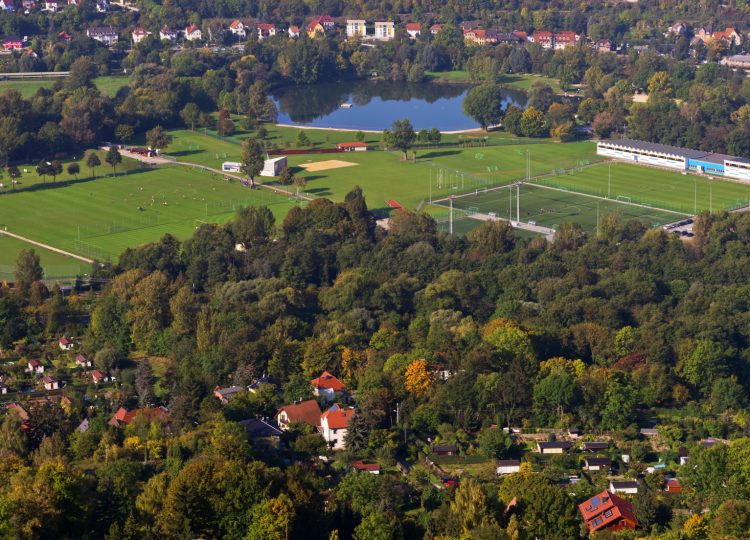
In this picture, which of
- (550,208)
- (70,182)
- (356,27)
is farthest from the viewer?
(356,27)

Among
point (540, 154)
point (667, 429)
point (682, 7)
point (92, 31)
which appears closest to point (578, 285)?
point (667, 429)

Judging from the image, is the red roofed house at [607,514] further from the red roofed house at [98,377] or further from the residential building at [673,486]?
the red roofed house at [98,377]

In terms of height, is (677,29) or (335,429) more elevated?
(677,29)

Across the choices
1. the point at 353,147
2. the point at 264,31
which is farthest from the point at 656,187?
the point at 264,31

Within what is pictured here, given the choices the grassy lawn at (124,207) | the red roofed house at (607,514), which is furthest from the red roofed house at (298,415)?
the grassy lawn at (124,207)

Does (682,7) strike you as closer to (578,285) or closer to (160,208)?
(160,208)

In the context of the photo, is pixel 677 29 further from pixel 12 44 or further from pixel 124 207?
pixel 124 207

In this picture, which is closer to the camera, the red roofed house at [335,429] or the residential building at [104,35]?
the red roofed house at [335,429]
